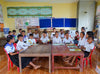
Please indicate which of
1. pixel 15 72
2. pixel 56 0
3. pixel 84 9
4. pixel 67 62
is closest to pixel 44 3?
pixel 56 0

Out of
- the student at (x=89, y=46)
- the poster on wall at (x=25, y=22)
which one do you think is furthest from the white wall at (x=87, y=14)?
the student at (x=89, y=46)

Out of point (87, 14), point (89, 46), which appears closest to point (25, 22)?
point (87, 14)

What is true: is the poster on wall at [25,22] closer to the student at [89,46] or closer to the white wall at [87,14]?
the white wall at [87,14]

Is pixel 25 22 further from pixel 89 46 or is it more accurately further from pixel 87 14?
pixel 89 46

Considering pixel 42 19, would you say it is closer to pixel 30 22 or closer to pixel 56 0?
pixel 30 22

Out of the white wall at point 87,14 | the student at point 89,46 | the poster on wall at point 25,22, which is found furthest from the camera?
the poster on wall at point 25,22

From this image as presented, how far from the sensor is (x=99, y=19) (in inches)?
181

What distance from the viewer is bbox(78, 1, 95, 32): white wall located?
4875 millimetres

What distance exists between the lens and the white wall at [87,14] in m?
4.88

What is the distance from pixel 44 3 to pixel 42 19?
0.95 metres

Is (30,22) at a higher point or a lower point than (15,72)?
higher

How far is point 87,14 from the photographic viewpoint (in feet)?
16.3

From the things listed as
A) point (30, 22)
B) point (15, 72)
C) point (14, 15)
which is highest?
point (14, 15)

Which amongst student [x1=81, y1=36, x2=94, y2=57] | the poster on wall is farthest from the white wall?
student [x1=81, y1=36, x2=94, y2=57]
